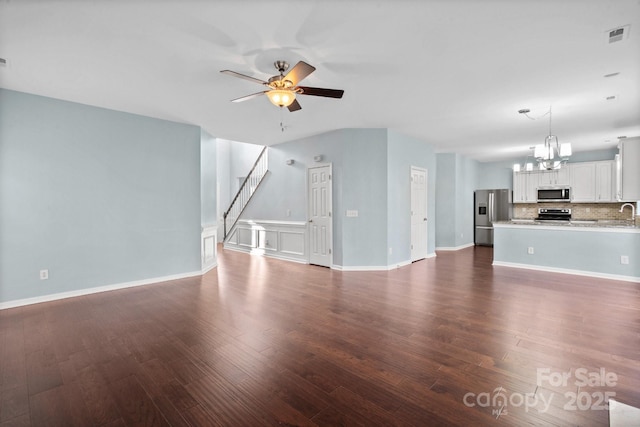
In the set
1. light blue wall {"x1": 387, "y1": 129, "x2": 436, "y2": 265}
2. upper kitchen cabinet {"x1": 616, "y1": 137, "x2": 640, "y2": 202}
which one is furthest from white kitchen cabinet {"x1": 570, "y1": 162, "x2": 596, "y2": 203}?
light blue wall {"x1": 387, "y1": 129, "x2": 436, "y2": 265}

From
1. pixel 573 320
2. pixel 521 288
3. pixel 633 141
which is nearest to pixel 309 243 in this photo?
pixel 521 288

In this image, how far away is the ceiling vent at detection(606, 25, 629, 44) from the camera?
2494 millimetres

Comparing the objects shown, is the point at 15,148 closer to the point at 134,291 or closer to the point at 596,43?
the point at 134,291

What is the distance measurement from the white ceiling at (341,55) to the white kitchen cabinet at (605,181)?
3.65 m

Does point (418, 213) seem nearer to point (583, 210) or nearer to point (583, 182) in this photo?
point (583, 182)

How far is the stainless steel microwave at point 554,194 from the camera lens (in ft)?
27.6

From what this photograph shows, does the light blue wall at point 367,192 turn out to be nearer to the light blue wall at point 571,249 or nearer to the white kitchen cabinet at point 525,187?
the light blue wall at point 571,249

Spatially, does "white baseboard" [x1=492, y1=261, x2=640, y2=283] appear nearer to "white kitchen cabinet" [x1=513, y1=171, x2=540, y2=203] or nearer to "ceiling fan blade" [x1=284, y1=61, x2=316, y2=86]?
"white kitchen cabinet" [x1=513, y1=171, x2=540, y2=203]

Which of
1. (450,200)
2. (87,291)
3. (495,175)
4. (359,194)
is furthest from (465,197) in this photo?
(87,291)

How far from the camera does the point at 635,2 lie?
2.17 meters

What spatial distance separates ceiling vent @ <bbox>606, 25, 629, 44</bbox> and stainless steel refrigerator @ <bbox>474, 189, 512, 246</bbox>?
7265 millimetres

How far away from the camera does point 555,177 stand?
859 cm

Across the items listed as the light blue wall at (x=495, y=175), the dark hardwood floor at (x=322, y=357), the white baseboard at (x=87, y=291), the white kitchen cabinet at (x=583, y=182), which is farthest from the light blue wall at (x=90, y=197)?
the white kitchen cabinet at (x=583, y=182)

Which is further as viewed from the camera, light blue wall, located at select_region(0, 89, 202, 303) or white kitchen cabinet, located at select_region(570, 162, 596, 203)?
white kitchen cabinet, located at select_region(570, 162, 596, 203)
